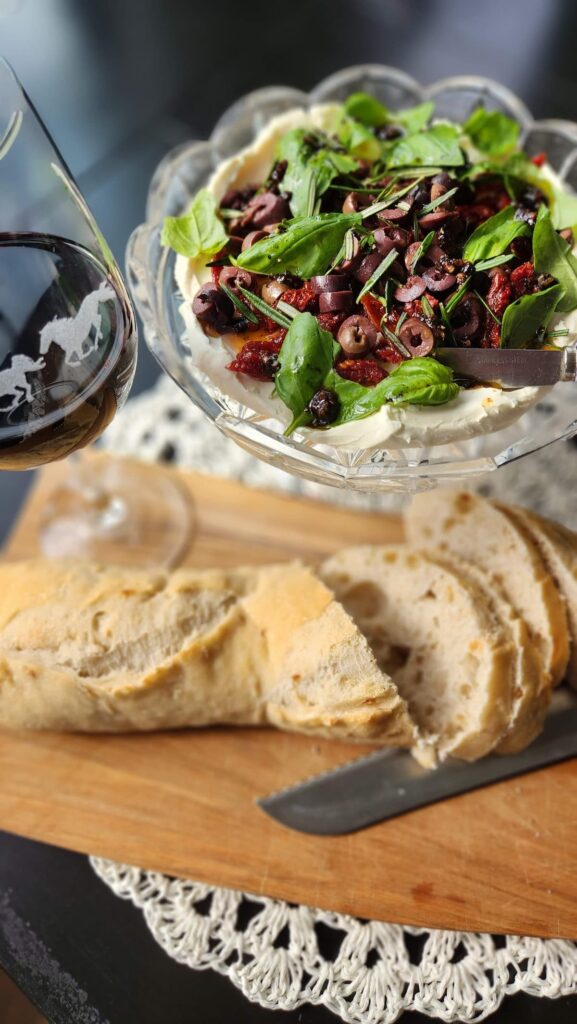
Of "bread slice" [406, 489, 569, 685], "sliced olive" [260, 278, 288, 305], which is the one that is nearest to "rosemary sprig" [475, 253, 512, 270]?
"sliced olive" [260, 278, 288, 305]

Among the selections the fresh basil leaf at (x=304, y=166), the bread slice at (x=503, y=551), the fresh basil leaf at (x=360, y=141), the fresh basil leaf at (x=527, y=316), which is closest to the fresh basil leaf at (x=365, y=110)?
the fresh basil leaf at (x=360, y=141)

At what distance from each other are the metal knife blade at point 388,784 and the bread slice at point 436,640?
90 millimetres

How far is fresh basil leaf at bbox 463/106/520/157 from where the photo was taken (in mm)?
2184

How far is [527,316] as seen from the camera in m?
1.78

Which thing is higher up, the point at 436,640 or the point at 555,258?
the point at 555,258

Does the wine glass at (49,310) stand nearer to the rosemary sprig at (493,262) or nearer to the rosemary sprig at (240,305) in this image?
the rosemary sprig at (240,305)

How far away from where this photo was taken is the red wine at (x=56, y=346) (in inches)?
67.1

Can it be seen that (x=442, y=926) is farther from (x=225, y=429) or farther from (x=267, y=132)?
(x=267, y=132)

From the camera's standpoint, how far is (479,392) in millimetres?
1752

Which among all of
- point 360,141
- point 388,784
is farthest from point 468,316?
point 388,784

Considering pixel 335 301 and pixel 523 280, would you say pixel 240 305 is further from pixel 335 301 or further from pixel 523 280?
pixel 523 280

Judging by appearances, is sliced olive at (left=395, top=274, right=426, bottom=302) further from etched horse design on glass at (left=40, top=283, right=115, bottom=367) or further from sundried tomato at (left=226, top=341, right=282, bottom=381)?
etched horse design on glass at (left=40, top=283, right=115, bottom=367)

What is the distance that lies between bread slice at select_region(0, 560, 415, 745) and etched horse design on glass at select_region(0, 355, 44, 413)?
605 millimetres

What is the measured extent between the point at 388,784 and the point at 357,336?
109 centimetres
